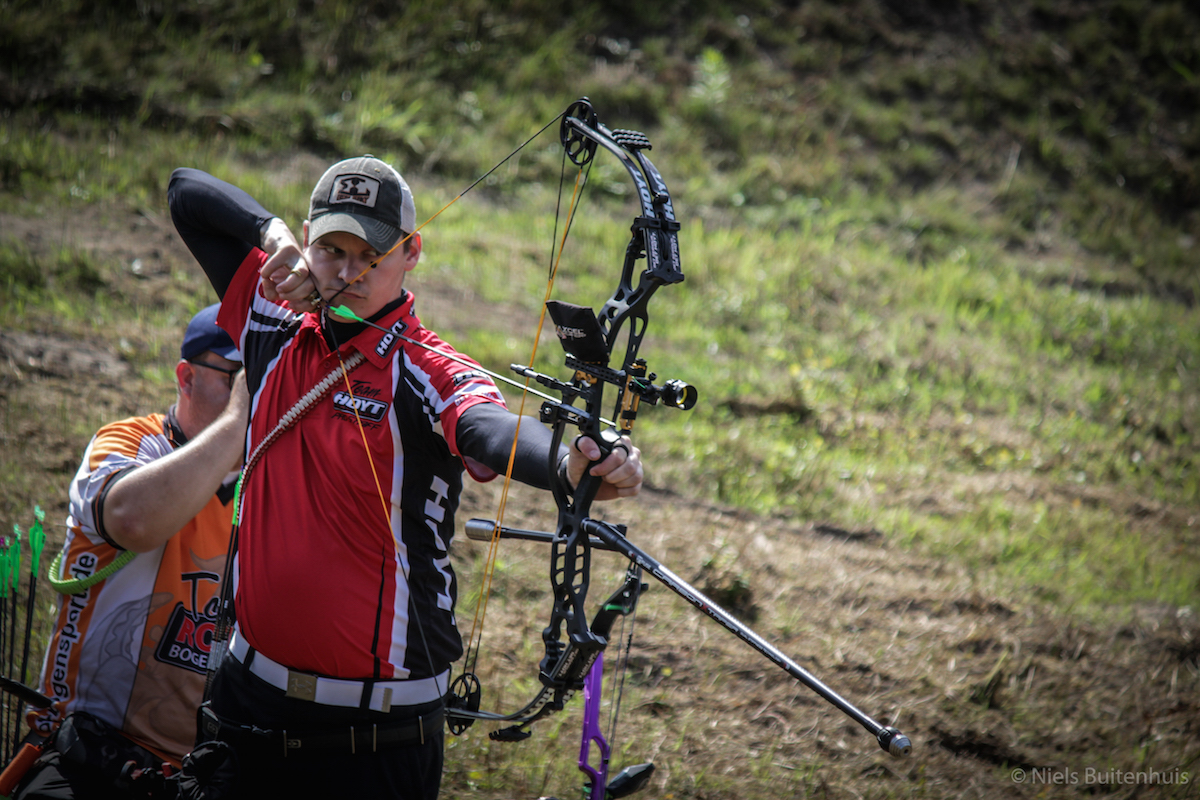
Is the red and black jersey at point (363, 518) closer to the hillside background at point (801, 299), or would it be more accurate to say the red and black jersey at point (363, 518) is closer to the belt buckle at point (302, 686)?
the belt buckle at point (302, 686)

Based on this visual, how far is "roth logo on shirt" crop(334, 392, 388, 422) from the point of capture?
2223 mm

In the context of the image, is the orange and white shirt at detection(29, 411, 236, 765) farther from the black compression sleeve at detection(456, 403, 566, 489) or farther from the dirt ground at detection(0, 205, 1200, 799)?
the dirt ground at detection(0, 205, 1200, 799)

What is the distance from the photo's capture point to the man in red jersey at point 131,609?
8.31 feet

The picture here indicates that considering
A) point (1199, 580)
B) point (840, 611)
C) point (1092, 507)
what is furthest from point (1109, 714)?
point (1092, 507)

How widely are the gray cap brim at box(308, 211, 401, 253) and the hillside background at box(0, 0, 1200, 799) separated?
7.62 feet

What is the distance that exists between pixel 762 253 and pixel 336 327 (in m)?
7.71

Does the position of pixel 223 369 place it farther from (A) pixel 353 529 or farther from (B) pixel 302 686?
(B) pixel 302 686

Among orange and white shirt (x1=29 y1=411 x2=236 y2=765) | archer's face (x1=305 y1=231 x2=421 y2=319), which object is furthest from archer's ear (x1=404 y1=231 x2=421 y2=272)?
orange and white shirt (x1=29 y1=411 x2=236 y2=765)

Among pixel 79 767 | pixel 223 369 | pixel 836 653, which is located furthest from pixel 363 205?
pixel 836 653

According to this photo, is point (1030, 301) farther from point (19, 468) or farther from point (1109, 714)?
point (19, 468)

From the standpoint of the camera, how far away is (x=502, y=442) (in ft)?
6.53

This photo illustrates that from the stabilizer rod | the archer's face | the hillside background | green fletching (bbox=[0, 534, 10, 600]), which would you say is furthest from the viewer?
the hillside background

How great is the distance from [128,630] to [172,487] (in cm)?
48

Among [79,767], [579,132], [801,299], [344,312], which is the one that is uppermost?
[801,299]
